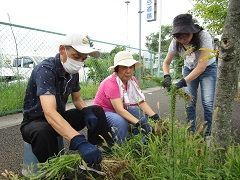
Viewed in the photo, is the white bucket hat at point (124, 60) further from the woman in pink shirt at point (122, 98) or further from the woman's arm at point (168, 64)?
the woman's arm at point (168, 64)

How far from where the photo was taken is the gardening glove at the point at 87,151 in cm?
Answer: 218

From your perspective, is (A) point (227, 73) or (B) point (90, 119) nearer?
(A) point (227, 73)

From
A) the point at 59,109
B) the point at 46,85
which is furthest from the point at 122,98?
the point at 46,85

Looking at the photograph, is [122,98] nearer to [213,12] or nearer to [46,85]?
[46,85]

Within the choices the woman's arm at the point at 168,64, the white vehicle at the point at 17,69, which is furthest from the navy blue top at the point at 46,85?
the white vehicle at the point at 17,69

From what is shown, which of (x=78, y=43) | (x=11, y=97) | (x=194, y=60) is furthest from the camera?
(x=11, y=97)

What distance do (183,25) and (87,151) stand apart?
1.75 m

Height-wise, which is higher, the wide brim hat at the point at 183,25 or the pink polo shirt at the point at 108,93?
the wide brim hat at the point at 183,25

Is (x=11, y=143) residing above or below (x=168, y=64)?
below

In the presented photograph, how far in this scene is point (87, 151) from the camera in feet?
7.15

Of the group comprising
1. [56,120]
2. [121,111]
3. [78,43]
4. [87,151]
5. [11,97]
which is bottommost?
[11,97]

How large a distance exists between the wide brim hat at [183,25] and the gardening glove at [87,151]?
1.60 m

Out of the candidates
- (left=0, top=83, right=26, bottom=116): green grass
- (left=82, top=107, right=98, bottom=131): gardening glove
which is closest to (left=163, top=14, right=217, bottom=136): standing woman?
(left=82, top=107, right=98, bottom=131): gardening glove

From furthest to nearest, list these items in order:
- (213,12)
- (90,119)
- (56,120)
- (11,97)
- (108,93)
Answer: (213,12), (11,97), (108,93), (90,119), (56,120)
